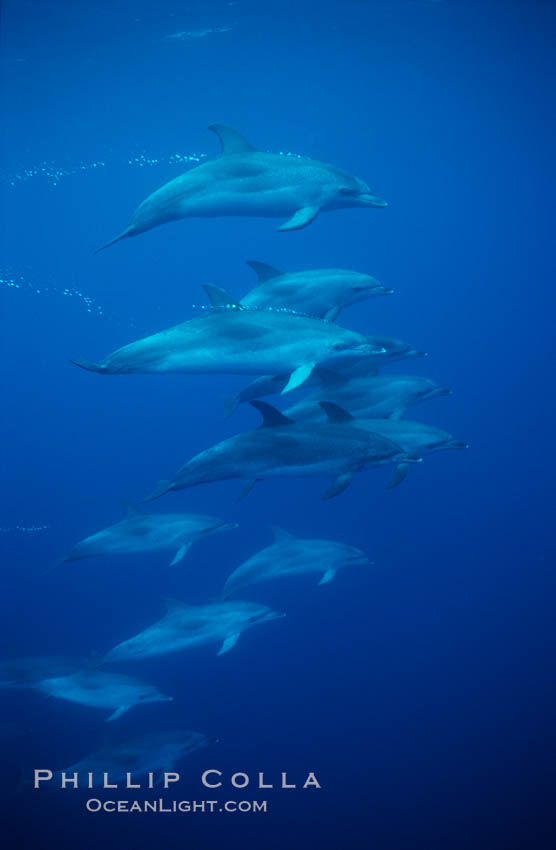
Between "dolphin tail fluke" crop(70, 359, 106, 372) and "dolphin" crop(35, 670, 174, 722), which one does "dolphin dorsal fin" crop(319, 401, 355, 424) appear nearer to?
"dolphin tail fluke" crop(70, 359, 106, 372)

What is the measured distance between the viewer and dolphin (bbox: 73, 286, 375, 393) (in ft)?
15.7

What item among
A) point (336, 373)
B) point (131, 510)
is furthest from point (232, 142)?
point (131, 510)

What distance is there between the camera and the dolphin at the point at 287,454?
4.90 metres

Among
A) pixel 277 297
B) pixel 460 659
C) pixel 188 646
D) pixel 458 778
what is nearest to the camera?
pixel 277 297

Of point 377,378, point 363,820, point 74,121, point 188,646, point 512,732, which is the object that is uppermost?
point 74,121

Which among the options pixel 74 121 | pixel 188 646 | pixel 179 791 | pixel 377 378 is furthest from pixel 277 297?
pixel 74 121

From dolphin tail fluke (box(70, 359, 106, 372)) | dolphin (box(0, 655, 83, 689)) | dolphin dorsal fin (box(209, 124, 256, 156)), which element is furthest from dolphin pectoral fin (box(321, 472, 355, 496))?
dolphin (box(0, 655, 83, 689))

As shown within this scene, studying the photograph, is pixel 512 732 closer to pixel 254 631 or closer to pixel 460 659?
pixel 460 659

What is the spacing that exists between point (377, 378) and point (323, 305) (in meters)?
1.05

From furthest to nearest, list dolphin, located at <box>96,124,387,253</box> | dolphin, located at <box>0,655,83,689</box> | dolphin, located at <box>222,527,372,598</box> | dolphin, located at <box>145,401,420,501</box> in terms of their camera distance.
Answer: dolphin, located at <box>222,527,372,598</box>, dolphin, located at <box>0,655,83,689</box>, dolphin, located at <box>96,124,387,253</box>, dolphin, located at <box>145,401,420,501</box>

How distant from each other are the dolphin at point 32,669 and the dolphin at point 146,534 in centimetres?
146

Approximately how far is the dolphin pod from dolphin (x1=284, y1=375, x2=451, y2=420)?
2cm

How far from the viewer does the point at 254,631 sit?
43.8ft

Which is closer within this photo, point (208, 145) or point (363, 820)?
point (363, 820)
